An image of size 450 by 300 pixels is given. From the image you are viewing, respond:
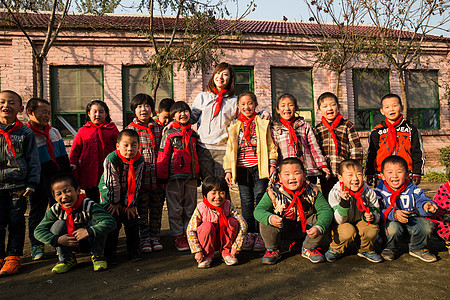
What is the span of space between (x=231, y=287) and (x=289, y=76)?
28.0 ft

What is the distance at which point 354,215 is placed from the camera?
3.11 metres

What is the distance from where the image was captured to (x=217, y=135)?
3717 millimetres

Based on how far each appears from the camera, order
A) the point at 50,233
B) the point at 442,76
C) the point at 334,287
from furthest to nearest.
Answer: the point at 442,76
the point at 50,233
the point at 334,287

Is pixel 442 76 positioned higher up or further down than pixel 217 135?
higher up

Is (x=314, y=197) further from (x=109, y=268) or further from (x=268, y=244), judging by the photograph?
(x=109, y=268)

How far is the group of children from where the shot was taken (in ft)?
10.0

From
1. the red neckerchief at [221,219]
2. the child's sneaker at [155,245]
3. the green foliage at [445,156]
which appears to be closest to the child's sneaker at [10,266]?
the child's sneaker at [155,245]

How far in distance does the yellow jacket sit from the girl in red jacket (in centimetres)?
138

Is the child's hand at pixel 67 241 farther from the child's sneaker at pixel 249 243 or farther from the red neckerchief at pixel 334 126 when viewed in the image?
the red neckerchief at pixel 334 126

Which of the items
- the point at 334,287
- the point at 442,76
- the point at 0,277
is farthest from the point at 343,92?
the point at 0,277

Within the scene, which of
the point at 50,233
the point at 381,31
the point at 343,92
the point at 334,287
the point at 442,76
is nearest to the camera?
the point at 334,287

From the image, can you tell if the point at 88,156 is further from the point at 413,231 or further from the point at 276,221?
the point at 413,231

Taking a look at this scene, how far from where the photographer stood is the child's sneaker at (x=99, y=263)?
302cm

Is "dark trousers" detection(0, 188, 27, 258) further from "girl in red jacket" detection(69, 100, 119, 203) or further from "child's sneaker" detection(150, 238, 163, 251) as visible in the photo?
"child's sneaker" detection(150, 238, 163, 251)
